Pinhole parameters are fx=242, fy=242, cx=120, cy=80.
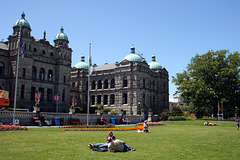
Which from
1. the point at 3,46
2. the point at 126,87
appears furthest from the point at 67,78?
the point at 3,46

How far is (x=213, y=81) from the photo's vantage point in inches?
2196

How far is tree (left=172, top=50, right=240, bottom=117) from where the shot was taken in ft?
176

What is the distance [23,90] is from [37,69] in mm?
6159

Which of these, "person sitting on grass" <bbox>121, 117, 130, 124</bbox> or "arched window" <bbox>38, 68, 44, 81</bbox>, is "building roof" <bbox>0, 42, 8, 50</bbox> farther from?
"person sitting on grass" <bbox>121, 117, 130, 124</bbox>

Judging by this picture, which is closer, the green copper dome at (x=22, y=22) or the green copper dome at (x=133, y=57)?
the green copper dome at (x=22, y=22)

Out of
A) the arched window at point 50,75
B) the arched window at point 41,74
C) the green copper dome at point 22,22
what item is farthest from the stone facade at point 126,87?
the green copper dome at point 22,22

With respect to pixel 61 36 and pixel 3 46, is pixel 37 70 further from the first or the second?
pixel 61 36

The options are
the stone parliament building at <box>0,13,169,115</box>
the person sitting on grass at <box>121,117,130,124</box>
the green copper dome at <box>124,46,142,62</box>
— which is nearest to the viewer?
the person sitting on grass at <box>121,117,130,124</box>

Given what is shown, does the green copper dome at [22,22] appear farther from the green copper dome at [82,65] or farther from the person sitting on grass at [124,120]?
the person sitting on grass at [124,120]

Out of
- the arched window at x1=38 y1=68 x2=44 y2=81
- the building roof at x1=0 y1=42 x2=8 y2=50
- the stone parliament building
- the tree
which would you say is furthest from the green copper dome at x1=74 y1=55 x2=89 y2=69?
the tree

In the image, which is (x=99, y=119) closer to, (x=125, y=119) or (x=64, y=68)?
(x=125, y=119)

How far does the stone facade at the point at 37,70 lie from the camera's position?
164ft

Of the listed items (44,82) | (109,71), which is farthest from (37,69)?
(109,71)

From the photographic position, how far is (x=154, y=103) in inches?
2741
